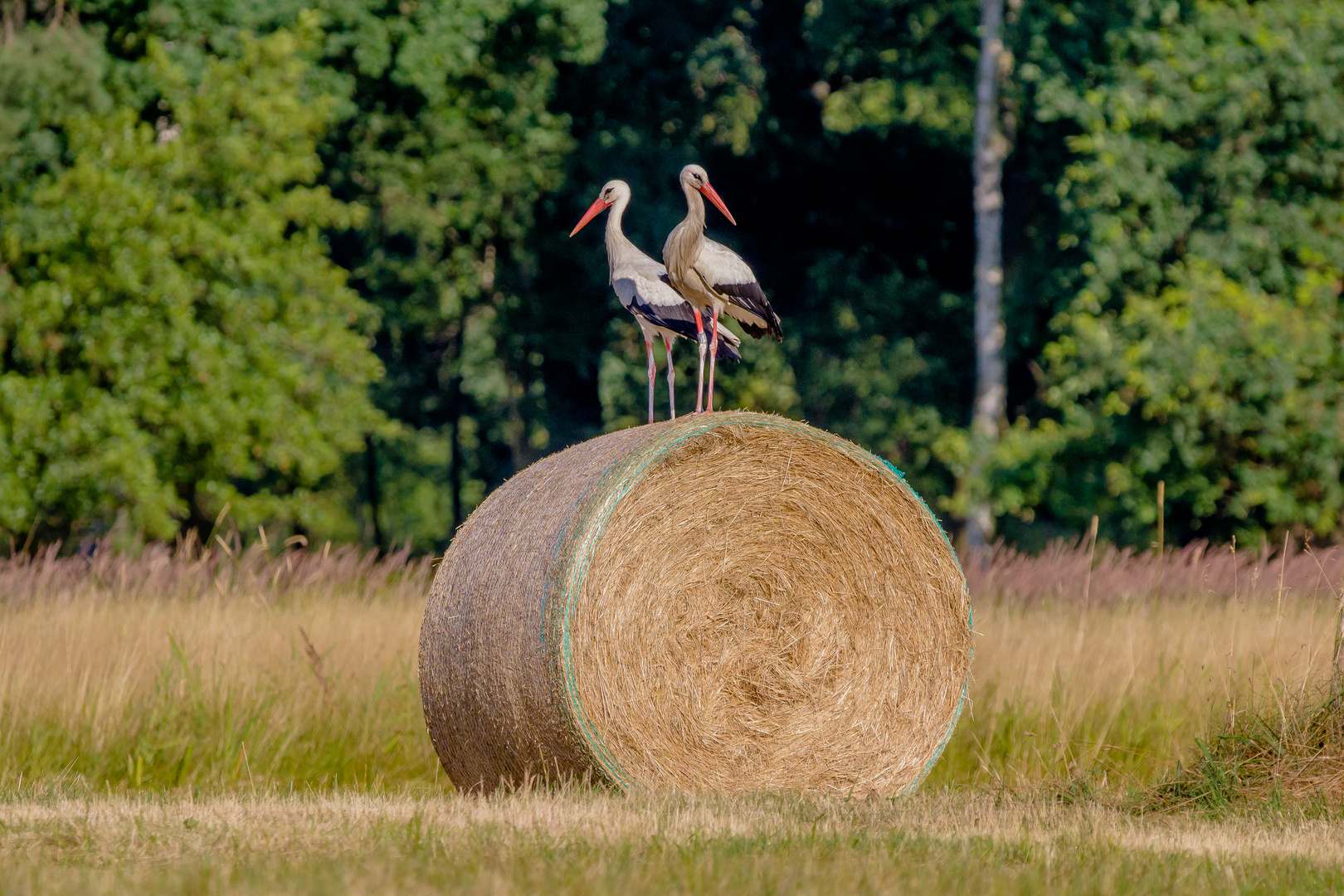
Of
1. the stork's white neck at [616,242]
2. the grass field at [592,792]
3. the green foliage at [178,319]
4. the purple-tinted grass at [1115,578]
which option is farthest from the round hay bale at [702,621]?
the green foliage at [178,319]

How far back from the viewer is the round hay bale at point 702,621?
7.23 m

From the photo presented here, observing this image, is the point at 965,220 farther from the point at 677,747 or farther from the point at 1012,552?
the point at 677,747

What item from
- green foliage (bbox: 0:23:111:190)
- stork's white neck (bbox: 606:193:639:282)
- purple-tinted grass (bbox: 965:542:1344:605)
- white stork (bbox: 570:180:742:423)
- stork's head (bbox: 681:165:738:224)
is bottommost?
purple-tinted grass (bbox: 965:542:1344:605)

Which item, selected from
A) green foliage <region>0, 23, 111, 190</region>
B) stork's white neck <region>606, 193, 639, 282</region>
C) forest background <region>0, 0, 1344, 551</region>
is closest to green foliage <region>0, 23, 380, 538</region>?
forest background <region>0, 0, 1344, 551</region>

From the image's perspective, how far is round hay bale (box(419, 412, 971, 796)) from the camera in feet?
23.7

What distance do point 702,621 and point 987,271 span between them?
601 inches

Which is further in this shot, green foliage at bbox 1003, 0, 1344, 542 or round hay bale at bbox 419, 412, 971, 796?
green foliage at bbox 1003, 0, 1344, 542

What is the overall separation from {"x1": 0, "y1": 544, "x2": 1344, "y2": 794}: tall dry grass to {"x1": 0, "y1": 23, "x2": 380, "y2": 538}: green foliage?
9663 mm

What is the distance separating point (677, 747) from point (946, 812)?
1416 millimetres

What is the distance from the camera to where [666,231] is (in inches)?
870

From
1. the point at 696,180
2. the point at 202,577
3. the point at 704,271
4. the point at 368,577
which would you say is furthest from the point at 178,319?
the point at 704,271

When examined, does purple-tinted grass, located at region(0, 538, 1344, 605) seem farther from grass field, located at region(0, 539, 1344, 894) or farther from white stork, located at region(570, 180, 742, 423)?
white stork, located at region(570, 180, 742, 423)

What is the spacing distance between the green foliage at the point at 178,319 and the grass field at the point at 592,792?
911 centimetres

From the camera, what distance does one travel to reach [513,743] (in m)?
7.27
